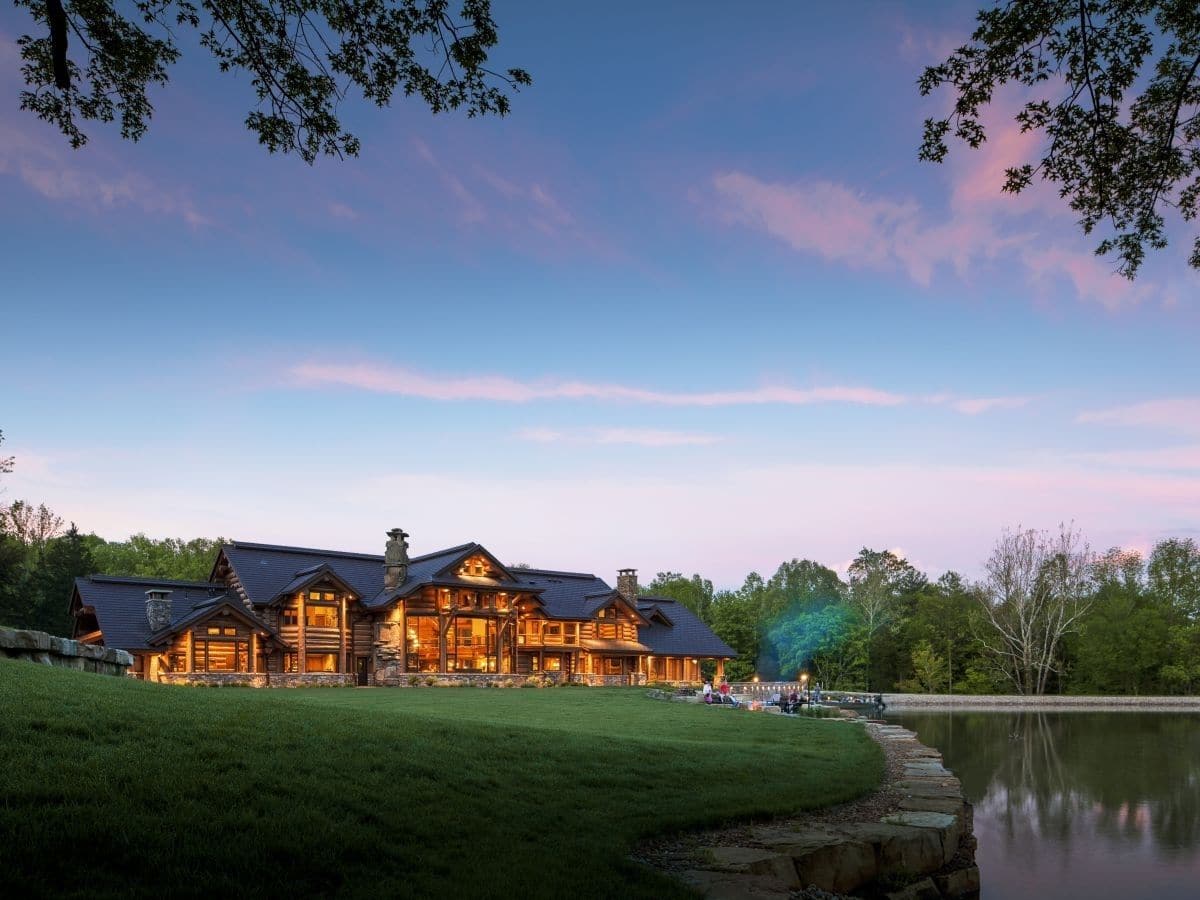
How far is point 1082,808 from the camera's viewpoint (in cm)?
1939

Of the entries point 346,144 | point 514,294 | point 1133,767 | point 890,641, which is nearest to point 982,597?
point 890,641

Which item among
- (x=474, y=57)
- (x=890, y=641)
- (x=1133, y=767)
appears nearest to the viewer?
(x=474, y=57)

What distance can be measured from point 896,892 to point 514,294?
28716 mm

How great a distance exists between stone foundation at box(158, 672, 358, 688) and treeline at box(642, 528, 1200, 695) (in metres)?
36.5

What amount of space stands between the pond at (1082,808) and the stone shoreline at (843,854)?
213 cm

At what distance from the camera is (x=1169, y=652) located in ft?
202

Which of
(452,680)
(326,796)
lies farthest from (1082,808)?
(452,680)

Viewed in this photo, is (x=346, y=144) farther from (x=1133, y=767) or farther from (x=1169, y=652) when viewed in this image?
(x=1169, y=652)

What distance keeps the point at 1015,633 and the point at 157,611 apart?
58474mm

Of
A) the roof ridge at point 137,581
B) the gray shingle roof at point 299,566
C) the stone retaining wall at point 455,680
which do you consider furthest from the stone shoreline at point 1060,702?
the roof ridge at point 137,581

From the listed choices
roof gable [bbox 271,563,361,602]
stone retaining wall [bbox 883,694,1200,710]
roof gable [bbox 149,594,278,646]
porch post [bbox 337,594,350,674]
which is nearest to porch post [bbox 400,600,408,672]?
roof gable [bbox 271,563,361,602]

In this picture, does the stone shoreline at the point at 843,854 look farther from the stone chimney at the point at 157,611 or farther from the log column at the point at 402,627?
the stone chimney at the point at 157,611

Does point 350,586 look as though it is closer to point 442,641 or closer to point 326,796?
point 442,641

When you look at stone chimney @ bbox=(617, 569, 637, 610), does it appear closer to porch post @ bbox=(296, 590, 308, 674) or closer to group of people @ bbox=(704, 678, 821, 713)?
group of people @ bbox=(704, 678, 821, 713)
